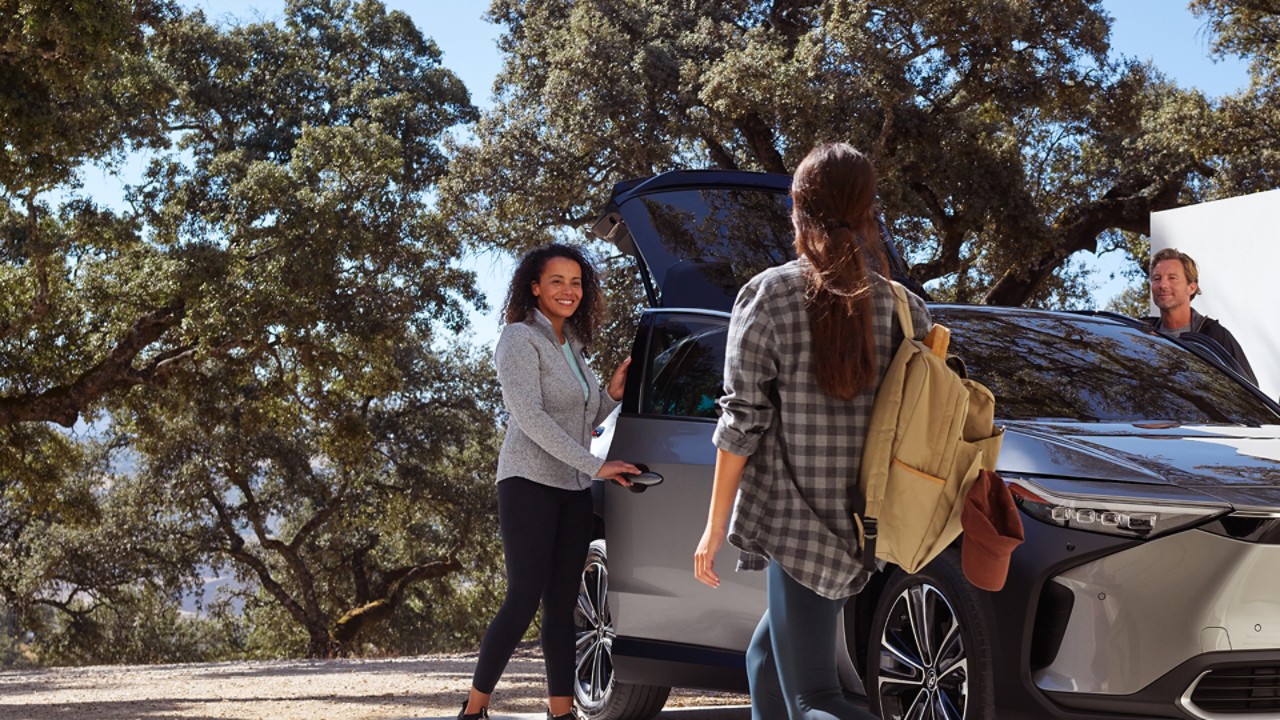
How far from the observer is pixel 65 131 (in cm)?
1238

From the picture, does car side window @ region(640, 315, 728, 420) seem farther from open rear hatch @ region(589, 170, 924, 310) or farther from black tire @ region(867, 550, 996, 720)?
black tire @ region(867, 550, 996, 720)

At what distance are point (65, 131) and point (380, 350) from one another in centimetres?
737

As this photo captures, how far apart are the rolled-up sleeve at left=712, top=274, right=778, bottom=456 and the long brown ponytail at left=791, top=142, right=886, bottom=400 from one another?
0.36 feet

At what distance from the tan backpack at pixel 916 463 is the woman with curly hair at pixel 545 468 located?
7.11 ft

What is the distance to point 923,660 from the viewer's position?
4250 millimetres

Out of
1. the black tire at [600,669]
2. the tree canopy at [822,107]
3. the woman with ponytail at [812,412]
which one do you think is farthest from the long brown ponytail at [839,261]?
the tree canopy at [822,107]

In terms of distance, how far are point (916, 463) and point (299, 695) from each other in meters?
7.04

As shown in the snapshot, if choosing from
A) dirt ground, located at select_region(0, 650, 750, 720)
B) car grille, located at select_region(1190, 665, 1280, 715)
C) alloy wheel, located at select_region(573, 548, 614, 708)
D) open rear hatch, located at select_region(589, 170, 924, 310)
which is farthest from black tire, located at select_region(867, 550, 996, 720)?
dirt ground, located at select_region(0, 650, 750, 720)

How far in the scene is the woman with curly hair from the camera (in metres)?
5.25

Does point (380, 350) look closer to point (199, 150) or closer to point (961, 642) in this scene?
point (199, 150)

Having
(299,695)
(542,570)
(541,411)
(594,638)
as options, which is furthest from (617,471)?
(299,695)

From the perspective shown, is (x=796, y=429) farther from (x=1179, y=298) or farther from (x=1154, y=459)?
(x=1179, y=298)

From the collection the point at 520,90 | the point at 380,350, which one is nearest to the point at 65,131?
the point at 380,350

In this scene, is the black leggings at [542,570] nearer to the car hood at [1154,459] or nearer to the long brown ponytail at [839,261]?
the car hood at [1154,459]
